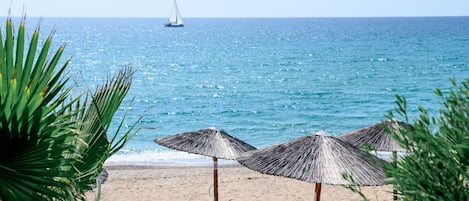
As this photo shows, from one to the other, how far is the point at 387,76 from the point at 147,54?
29372 millimetres

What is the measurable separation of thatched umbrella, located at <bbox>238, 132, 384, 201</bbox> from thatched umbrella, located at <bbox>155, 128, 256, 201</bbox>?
63.2 inches

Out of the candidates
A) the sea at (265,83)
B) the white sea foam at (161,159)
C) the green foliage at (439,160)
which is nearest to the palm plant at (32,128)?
the green foliage at (439,160)

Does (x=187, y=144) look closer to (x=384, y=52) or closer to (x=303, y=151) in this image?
(x=303, y=151)

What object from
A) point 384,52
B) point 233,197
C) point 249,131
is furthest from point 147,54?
point 233,197

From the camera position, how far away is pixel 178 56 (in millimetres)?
67438

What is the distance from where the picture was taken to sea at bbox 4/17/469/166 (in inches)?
1091

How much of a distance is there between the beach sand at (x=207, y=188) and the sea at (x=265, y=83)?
1.37 meters

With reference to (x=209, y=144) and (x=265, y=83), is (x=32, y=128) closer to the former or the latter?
(x=209, y=144)

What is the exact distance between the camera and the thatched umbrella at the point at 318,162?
8164 mm

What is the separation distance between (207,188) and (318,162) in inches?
267

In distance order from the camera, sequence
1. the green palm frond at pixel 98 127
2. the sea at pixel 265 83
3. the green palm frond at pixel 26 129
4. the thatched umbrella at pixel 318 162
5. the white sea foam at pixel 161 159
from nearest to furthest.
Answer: the green palm frond at pixel 26 129 < the green palm frond at pixel 98 127 < the thatched umbrella at pixel 318 162 < the white sea foam at pixel 161 159 < the sea at pixel 265 83

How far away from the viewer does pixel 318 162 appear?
8.34 m

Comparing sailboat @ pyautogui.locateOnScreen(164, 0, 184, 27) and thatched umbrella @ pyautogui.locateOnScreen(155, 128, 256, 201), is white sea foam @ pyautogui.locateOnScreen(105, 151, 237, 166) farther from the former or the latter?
sailboat @ pyautogui.locateOnScreen(164, 0, 184, 27)

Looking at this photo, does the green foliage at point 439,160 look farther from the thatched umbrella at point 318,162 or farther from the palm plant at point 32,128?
the thatched umbrella at point 318,162
